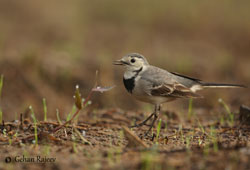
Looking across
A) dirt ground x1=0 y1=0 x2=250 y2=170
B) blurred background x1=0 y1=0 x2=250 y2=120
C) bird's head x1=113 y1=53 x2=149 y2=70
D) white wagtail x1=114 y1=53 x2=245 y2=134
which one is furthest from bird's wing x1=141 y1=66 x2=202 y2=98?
blurred background x1=0 y1=0 x2=250 y2=120

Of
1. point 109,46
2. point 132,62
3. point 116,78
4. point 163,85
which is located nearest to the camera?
point 163,85

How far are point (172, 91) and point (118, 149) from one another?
6.34ft

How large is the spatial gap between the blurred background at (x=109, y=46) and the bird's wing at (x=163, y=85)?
1.48 m

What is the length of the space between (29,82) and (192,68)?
4235mm

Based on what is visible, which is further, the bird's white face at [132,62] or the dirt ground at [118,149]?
the bird's white face at [132,62]

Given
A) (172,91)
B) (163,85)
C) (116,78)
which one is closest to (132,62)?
(163,85)

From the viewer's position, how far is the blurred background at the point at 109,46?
28.7 ft

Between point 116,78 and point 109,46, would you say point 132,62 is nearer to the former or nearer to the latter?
point 116,78

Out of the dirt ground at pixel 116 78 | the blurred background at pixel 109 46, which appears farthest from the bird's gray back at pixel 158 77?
the blurred background at pixel 109 46

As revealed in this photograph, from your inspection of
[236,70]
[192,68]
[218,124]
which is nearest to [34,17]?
[192,68]

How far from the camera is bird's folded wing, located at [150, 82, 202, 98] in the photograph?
552 centimetres

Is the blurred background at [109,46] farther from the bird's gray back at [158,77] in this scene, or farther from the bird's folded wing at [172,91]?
the bird's folded wing at [172,91]

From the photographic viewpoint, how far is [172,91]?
5645 mm

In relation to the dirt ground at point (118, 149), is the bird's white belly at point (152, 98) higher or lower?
higher
